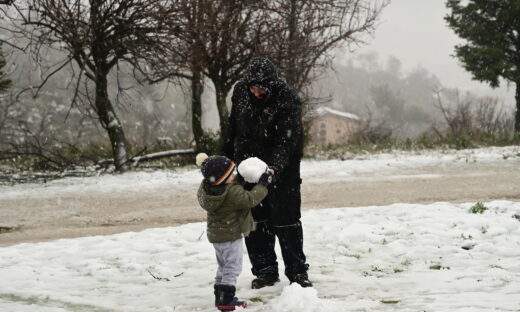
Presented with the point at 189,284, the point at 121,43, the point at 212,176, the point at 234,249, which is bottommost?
the point at 189,284

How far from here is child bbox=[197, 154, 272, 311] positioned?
3533 mm

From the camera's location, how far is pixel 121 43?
11.3 m

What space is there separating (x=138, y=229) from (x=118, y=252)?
144 cm

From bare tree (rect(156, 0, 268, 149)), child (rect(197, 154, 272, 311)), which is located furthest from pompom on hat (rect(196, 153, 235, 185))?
bare tree (rect(156, 0, 268, 149))

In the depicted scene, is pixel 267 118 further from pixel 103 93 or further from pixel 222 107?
pixel 222 107

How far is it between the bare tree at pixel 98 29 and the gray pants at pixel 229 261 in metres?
8.05

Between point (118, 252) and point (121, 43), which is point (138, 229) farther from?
point (121, 43)

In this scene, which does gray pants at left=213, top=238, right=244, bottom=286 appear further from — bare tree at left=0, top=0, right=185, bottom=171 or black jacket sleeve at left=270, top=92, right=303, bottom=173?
bare tree at left=0, top=0, right=185, bottom=171

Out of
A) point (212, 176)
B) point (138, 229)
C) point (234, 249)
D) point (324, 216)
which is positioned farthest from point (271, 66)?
point (138, 229)

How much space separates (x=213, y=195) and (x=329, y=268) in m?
1.73

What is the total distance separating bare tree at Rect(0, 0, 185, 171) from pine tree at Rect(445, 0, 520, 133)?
15.8 metres

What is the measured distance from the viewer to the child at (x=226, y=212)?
353 cm

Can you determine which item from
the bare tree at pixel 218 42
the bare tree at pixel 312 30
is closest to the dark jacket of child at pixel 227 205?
the bare tree at pixel 218 42

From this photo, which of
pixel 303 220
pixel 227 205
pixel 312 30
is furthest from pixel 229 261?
pixel 312 30
